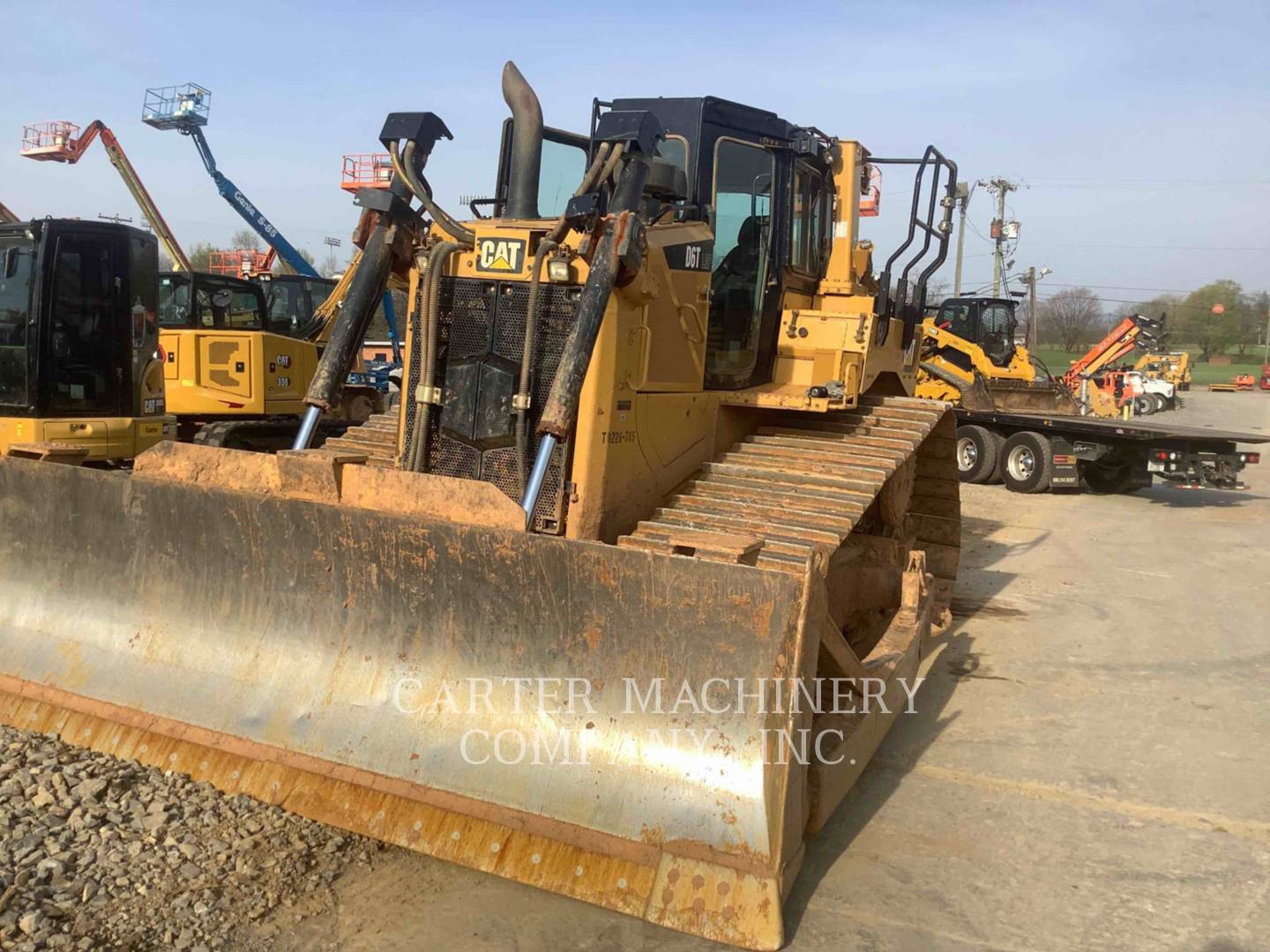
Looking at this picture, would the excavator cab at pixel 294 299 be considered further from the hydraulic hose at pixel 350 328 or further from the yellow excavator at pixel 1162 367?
the yellow excavator at pixel 1162 367

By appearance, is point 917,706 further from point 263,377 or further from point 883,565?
point 263,377

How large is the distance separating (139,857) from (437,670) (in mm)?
1093

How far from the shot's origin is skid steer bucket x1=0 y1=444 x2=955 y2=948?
10.1 ft

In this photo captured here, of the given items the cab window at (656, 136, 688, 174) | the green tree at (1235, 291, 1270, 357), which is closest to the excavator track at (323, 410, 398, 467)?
the cab window at (656, 136, 688, 174)

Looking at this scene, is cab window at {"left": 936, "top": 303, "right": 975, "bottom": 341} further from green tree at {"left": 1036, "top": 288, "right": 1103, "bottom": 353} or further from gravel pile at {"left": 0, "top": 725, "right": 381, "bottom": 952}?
green tree at {"left": 1036, "top": 288, "right": 1103, "bottom": 353}

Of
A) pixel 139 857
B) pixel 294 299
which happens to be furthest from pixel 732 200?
pixel 294 299

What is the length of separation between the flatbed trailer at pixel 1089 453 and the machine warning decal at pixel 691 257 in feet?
26.2

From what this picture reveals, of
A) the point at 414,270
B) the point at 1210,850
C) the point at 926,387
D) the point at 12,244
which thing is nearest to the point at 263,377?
the point at 12,244

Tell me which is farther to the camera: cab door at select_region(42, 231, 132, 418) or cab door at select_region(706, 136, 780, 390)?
cab door at select_region(42, 231, 132, 418)

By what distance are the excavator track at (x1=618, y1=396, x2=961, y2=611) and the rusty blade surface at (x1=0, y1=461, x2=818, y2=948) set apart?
0.40m

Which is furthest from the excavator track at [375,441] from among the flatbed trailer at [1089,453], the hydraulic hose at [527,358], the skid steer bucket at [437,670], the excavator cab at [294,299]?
the flatbed trailer at [1089,453]

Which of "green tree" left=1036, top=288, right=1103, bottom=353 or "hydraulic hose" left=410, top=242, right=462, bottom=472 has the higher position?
"green tree" left=1036, top=288, right=1103, bottom=353

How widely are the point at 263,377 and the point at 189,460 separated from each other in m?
6.61

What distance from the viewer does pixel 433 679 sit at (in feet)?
11.8
